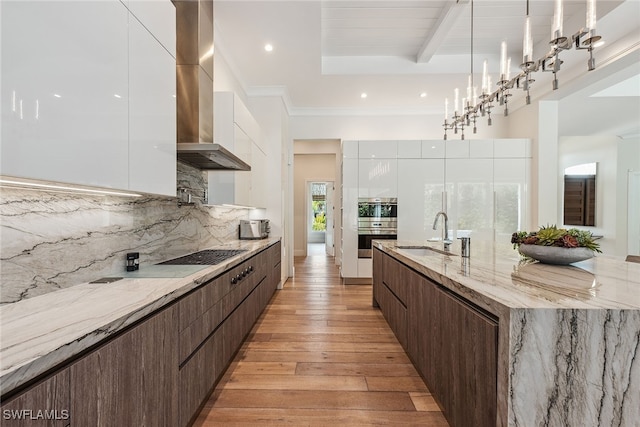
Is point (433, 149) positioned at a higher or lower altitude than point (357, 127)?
lower

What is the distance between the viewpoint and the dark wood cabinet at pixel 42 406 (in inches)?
23.7

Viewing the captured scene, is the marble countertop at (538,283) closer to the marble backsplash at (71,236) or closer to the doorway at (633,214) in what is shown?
the marble backsplash at (71,236)

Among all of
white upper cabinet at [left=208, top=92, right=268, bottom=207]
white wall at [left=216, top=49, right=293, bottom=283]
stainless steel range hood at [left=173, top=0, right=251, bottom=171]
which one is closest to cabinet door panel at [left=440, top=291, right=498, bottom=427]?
stainless steel range hood at [left=173, top=0, right=251, bottom=171]

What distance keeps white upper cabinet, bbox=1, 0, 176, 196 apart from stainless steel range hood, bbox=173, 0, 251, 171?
2.01ft

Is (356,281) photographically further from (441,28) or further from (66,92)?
(66,92)

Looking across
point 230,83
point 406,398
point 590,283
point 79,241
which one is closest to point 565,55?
point 590,283

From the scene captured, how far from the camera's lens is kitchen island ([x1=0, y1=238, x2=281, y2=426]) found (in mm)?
685

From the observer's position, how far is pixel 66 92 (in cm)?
96

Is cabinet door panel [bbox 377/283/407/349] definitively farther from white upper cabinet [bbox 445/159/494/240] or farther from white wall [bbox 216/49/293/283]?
white upper cabinet [bbox 445/159/494/240]

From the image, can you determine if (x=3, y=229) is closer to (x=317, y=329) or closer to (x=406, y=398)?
(x=406, y=398)

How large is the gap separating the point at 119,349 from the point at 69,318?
0.58 ft

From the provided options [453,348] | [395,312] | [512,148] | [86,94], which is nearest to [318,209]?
[512,148]

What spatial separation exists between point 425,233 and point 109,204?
14.3 feet

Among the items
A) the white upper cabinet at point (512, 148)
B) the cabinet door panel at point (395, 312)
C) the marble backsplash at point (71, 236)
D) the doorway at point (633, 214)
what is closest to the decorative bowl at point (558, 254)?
the cabinet door panel at point (395, 312)
